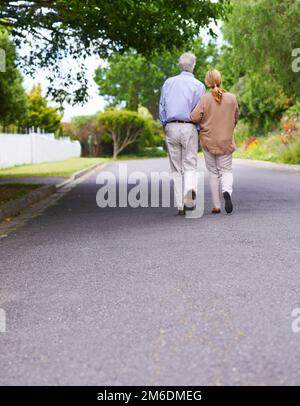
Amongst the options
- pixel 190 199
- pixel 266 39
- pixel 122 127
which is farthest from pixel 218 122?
pixel 122 127

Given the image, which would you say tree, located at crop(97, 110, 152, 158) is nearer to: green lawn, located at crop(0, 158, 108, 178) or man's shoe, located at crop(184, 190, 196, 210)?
green lawn, located at crop(0, 158, 108, 178)

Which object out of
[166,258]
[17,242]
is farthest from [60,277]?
[17,242]

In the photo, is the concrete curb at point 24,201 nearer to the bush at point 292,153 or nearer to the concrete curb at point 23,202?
the concrete curb at point 23,202

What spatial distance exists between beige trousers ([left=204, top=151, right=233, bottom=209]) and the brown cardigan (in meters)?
0.14

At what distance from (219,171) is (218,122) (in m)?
0.67

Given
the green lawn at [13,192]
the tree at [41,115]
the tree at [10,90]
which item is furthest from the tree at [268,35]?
the tree at [41,115]

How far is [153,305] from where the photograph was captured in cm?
423

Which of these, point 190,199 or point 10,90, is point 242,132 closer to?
point 10,90

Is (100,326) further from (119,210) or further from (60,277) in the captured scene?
(119,210)

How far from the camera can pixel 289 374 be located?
2996mm

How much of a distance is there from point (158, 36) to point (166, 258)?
921 centimetres

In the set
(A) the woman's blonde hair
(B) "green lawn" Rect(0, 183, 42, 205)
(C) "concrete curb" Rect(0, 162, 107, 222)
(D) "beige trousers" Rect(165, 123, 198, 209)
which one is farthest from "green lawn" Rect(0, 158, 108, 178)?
(A) the woman's blonde hair

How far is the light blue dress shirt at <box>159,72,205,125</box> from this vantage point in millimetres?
8781

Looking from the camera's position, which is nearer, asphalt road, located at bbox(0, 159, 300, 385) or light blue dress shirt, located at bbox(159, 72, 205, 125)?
asphalt road, located at bbox(0, 159, 300, 385)
